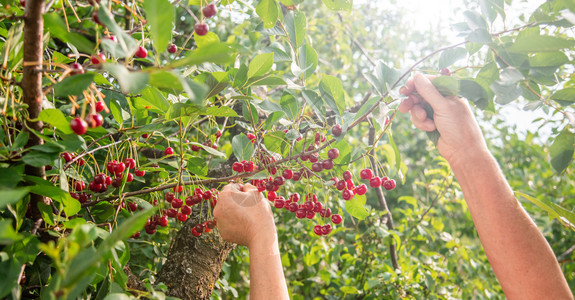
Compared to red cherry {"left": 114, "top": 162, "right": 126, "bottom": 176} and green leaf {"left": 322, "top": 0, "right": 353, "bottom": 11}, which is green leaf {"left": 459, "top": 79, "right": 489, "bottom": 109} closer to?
green leaf {"left": 322, "top": 0, "right": 353, "bottom": 11}

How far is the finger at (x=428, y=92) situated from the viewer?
111 cm

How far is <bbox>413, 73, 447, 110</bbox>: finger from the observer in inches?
43.7

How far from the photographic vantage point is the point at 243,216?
4.24ft

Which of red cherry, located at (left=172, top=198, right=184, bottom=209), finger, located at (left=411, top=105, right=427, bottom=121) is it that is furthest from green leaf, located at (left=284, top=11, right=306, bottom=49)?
red cherry, located at (left=172, top=198, right=184, bottom=209)

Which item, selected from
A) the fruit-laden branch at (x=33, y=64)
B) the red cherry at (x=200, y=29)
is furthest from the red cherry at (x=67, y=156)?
the red cherry at (x=200, y=29)

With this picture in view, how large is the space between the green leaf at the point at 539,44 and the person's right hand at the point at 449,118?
26 cm

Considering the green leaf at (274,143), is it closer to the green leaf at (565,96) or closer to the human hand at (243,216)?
the human hand at (243,216)

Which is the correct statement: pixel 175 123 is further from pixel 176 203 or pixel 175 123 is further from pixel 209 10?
pixel 209 10

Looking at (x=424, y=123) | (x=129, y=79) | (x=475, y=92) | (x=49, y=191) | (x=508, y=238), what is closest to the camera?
(x=129, y=79)

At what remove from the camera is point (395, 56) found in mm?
4391

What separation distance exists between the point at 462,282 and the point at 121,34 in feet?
9.09

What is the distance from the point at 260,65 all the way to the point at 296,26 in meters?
0.26

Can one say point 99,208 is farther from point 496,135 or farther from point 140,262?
→ point 496,135

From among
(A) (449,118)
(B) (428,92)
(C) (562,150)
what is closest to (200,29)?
(B) (428,92)
